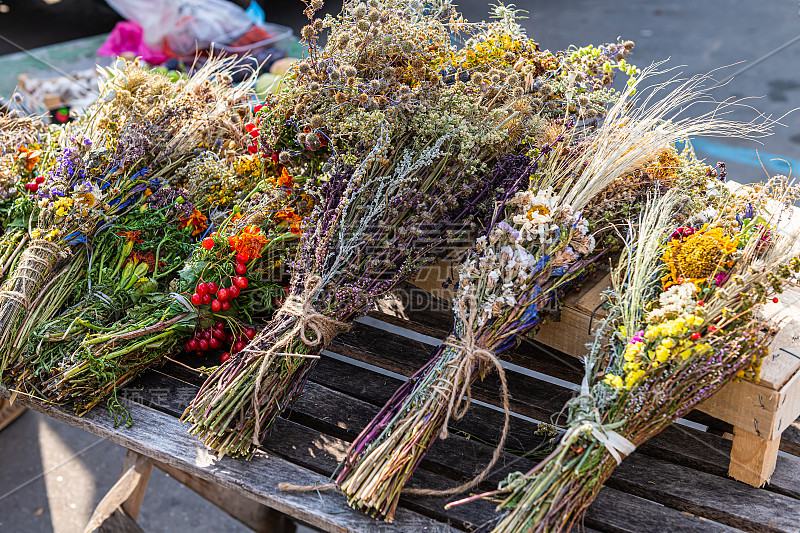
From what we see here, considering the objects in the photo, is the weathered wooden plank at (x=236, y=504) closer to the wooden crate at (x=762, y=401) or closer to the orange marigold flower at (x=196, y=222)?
the orange marigold flower at (x=196, y=222)

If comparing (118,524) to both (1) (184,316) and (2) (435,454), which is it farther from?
(2) (435,454)

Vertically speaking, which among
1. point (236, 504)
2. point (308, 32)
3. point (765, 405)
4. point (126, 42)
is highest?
point (126, 42)

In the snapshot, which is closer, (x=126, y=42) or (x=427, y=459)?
(x=427, y=459)

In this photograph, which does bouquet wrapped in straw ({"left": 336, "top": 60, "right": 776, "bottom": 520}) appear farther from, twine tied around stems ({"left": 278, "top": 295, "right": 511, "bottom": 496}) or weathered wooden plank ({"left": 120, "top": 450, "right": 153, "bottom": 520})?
weathered wooden plank ({"left": 120, "top": 450, "right": 153, "bottom": 520})

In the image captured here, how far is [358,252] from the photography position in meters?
1.47

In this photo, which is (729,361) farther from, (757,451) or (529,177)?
(529,177)

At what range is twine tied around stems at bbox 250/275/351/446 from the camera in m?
1.39

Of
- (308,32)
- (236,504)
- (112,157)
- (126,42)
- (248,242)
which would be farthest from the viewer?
(126,42)

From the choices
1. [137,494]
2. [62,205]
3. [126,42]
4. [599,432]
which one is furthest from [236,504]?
[126,42]

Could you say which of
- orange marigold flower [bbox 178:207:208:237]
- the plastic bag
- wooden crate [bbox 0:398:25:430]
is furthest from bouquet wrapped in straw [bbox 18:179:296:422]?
the plastic bag

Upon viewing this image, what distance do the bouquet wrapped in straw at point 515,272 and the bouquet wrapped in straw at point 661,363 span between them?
0.14m

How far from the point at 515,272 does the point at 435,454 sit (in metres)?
0.47

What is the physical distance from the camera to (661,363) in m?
1.18

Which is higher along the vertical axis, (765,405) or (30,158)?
(30,158)
